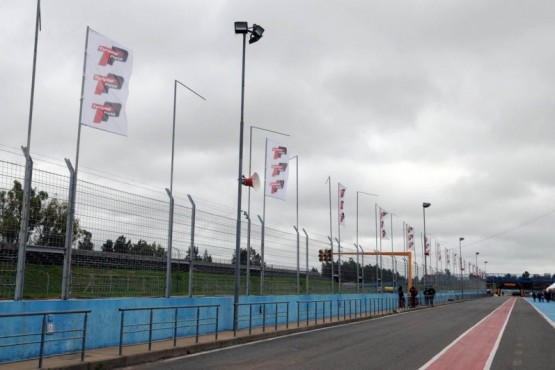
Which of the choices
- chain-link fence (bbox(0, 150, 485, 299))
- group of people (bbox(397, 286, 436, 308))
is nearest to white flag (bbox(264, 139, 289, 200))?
chain-link fence (bbox(0, 150, 485, 299))

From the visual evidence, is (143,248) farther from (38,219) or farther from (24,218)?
(24,218)

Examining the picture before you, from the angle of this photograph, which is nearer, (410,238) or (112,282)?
(112,282)

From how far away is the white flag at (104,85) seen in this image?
→ 1309 cm

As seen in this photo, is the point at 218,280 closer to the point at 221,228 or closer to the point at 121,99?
the point at 221,228

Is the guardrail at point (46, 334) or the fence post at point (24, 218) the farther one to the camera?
the fence post at point (24, 218)

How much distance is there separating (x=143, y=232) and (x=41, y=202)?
3.38m

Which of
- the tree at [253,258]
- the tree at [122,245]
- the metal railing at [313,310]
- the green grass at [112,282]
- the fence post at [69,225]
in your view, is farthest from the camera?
the metal railing at [313,310]

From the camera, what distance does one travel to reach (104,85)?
13422 millimetres

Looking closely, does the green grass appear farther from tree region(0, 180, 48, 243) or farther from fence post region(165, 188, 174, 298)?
tree region(0, 180, 48, 243)

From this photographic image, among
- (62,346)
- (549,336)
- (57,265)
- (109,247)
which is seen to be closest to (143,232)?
(109,247)

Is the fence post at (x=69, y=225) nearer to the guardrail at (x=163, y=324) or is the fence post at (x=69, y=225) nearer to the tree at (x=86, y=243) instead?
the tree at (x=86, y=243)

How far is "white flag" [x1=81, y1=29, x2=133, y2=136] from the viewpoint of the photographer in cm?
1309

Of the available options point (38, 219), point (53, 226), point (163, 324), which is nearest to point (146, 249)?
point (163, 324)

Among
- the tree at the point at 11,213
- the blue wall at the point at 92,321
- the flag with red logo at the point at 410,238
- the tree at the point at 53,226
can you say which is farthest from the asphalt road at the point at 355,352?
the flag with red logo at the point at 410,238
